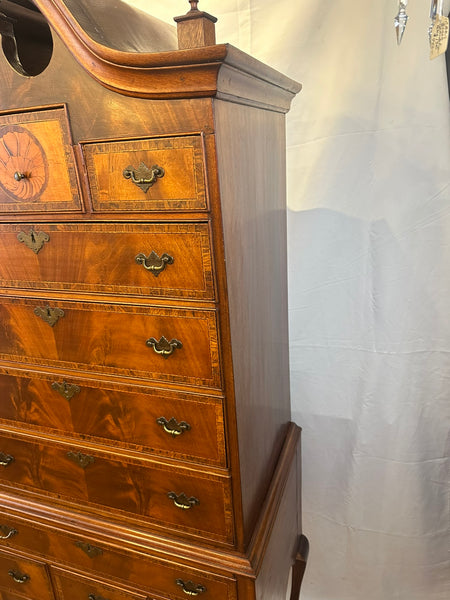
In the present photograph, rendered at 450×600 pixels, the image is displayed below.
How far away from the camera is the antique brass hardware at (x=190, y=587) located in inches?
46.4

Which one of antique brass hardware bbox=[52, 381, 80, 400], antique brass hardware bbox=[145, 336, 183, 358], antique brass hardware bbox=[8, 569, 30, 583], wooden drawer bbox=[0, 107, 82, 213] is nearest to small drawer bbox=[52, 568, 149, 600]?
antique brass hardware bbox=[8, 569, 30, 583]

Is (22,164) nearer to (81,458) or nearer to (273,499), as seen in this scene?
(81,458)

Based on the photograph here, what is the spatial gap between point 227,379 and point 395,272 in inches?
28.6

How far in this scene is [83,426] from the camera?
3.87 feet

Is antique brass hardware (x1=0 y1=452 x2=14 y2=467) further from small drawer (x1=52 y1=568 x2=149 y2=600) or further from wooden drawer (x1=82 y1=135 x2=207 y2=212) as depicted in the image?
wooden drawer (x1=82 y1=135 x2=207 y2=212)

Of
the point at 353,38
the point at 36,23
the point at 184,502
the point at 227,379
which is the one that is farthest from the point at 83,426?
the point at 353,38

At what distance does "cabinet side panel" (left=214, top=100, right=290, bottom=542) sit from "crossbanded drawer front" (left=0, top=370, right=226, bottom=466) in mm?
80

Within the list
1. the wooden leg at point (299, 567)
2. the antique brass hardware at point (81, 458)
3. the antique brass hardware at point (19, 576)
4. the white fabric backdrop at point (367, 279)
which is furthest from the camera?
the wooden leg at point (299, 567)

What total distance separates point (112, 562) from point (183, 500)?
0.32 meters

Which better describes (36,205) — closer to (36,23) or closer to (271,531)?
(36,23)

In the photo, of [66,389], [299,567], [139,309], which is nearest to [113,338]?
[139,309]

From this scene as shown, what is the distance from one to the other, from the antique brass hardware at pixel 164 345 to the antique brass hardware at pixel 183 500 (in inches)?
14.3

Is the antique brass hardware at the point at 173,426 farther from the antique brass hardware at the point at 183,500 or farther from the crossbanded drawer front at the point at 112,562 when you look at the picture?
the crossbanded drawer front at the point at 112,562

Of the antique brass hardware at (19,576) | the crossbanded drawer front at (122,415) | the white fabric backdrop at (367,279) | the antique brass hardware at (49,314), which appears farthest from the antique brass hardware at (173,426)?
the antique brass hardware at (19,576)
